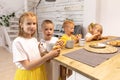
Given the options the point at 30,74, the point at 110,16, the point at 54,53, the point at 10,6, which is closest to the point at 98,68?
the point at 54,53

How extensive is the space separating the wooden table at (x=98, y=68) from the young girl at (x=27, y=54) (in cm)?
16

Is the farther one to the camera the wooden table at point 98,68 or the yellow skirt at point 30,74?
the yellow skirt at point 30,74

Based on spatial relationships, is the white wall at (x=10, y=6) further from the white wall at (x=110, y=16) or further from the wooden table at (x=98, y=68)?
the wooden table at (x=98, y=68)

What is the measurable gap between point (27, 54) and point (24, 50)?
43 millimetres

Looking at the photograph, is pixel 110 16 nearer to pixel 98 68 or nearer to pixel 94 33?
pixel 94 33

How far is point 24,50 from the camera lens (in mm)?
1237

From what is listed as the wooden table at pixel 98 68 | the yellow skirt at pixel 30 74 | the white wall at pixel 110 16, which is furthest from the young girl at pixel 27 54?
the white wall at pixel 110 16

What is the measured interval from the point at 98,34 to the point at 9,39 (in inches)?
132

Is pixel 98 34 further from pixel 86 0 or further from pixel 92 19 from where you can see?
pixel 86 0

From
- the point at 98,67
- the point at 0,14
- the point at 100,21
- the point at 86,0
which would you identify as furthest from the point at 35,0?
the point at 98,67

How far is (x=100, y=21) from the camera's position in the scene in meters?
3.36

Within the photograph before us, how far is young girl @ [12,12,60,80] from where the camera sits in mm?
1167

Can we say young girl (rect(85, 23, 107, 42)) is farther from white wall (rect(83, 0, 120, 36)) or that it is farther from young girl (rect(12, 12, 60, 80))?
white wall (rect(83, 0, 120, 36))

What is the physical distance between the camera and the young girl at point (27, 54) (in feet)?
3.83
